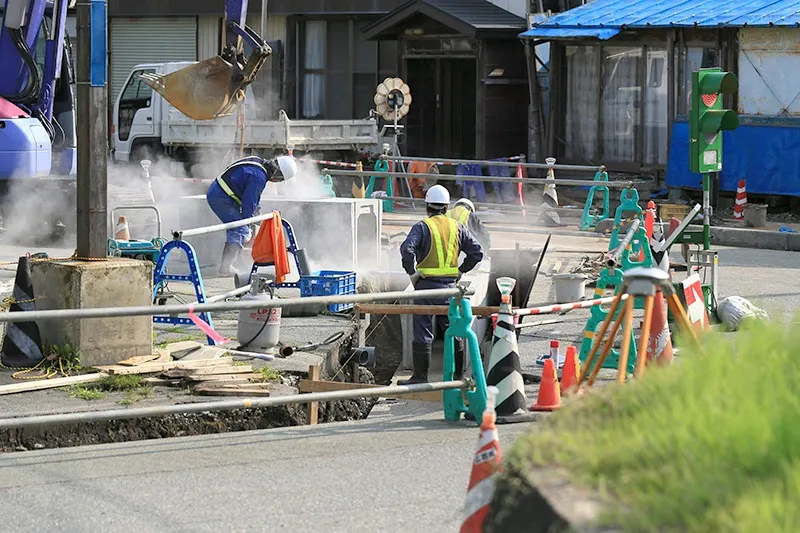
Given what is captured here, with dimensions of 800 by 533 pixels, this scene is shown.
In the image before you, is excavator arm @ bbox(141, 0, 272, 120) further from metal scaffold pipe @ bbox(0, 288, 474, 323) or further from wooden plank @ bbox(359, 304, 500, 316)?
metal scaffold pipe @ bbox(0, 288, 474, 323)

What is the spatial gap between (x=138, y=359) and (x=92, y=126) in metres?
1.81

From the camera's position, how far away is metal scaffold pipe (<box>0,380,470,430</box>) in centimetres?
754

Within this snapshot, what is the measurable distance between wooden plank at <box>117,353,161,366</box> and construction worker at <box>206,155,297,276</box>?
5.85 m

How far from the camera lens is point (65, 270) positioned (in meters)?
10.2

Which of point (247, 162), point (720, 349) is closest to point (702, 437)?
point (720, 349)

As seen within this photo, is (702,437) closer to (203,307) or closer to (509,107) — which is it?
(203,307)

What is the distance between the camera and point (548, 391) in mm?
9445

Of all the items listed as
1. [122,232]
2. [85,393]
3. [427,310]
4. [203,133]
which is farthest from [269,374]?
[203,133]

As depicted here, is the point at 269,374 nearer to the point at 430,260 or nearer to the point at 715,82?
the point at 430,260

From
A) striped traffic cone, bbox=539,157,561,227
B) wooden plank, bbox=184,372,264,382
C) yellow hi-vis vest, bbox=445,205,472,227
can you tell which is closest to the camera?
wooden plank, bbox=184,372,264,382

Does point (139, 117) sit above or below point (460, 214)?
above

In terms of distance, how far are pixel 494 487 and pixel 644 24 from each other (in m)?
22.0

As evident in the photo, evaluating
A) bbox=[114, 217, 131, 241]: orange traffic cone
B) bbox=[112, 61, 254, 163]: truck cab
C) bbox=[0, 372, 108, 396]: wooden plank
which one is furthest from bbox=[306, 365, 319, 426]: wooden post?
bbox=[112, 61, 254, 163]: truck cab

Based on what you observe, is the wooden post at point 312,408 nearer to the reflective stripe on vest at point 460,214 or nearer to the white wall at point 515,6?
the reflective stripe on vest at point 460,214
